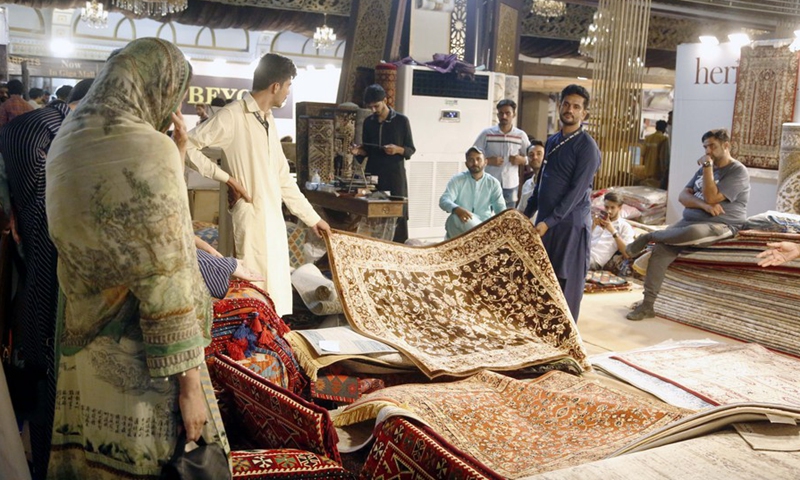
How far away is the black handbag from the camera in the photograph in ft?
5.22

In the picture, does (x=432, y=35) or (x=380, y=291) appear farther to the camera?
(x=432, y=35)

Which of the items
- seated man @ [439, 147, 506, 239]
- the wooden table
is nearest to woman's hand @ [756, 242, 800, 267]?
seated man @ [439, 147, 506, 239]

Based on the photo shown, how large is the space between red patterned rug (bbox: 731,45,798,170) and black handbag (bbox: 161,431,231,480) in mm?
7744

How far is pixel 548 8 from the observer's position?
11.0 m

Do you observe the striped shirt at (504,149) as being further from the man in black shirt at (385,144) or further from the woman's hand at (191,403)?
the woman's hand at (191,403)

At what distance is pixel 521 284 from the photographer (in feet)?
12.9

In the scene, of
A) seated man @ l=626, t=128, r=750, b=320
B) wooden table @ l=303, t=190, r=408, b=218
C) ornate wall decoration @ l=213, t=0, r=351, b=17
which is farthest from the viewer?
ornate wall decoration @ l=213, t=0, r=351, b=17

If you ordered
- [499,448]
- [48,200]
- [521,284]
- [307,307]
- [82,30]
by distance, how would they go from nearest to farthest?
[48,200]
[499,448]
[521,284]
[307,307]
[82,30]

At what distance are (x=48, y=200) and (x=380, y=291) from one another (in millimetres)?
2273

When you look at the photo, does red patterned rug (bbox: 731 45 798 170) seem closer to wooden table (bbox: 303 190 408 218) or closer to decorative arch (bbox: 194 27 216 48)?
wooden table (bbox: 303 190 408 218)

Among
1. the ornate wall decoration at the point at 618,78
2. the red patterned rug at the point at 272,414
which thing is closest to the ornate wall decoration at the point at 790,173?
the ornate wall decoration at the point at 618,78

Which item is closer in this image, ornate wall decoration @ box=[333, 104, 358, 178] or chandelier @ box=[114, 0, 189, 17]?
ornate wall decoration @ box=[333, 104, 358, 178]

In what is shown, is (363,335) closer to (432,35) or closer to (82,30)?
(432,35)

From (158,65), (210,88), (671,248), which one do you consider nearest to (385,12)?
(671,248)
